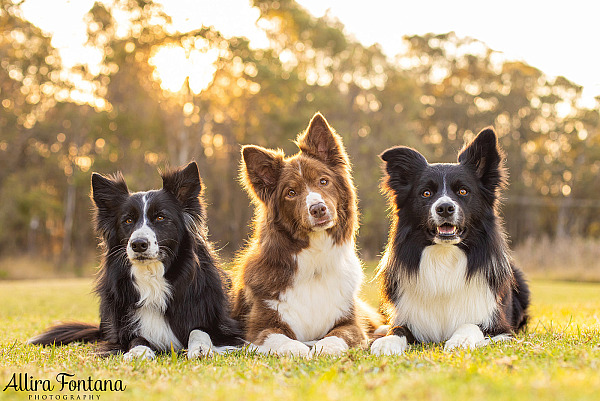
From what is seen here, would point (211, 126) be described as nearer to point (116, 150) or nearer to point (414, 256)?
point (116, 150)

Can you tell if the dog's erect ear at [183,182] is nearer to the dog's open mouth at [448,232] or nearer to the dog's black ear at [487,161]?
the dog's open mouth at [448,232]

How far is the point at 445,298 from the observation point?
5625 mm

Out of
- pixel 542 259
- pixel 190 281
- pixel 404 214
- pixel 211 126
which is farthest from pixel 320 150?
pixel 211 126

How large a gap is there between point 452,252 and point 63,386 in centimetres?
361

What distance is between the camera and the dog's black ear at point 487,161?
5.69 metres

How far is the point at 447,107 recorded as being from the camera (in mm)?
42781

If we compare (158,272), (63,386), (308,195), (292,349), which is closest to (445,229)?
(308,195)

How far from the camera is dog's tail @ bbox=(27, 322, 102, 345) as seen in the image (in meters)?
6.27

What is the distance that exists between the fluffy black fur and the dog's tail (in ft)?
10.9

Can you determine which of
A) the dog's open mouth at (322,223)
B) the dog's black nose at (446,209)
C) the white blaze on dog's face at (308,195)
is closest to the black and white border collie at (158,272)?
the white blaze on dog's face at (308,195)

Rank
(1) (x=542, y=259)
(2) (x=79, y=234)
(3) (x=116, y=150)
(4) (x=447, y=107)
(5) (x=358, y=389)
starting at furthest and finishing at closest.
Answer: (4) (x=447, y=107) < (2) (x=79, y=234) < (3) (x=116, y=150) < (1) (x=542, y=259) < (5) (x=358, y=389)

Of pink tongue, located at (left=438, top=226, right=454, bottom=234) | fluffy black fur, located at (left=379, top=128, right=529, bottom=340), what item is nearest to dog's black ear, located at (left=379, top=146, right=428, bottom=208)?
fluffy black fur, located at (left=379, top=128, right=529, bottom=340)

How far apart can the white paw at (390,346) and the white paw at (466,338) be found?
399mm

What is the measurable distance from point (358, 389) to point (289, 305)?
2444 millimetres
